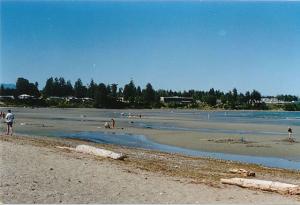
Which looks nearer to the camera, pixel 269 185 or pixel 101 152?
pixel 269 185

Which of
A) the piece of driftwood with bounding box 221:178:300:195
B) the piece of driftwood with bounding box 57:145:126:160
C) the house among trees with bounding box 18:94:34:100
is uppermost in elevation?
the house among trees with bounding box 18:94:34:100

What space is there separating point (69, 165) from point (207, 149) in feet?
65.3

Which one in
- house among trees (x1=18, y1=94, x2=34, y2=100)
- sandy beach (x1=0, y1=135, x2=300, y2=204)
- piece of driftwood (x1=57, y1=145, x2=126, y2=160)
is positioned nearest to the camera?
sandy beach (x1=0, y1=135, x2=300, y2=204)

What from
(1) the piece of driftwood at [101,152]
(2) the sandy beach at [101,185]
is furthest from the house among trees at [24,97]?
(2) the sandy beach at [101,185]

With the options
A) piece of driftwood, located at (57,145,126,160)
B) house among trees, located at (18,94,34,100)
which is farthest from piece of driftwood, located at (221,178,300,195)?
house among trees, located at (18,94,34,100)

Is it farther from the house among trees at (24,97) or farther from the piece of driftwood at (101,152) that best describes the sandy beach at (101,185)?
the house among trees at (24,97)

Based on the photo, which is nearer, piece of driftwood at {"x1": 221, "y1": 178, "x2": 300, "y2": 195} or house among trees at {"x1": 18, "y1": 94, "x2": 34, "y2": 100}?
piece of driftwood at {"x1": 221, "y1": 178, "x2": 300, "y2": 195}

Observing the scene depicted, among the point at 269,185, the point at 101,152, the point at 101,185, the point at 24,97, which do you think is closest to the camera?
the point at 101,185

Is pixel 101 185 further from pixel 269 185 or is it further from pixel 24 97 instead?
pixel 24 97

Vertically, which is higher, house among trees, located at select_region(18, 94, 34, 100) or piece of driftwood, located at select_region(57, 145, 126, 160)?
house among trees, located at select_region(18, 94, 34, 100)

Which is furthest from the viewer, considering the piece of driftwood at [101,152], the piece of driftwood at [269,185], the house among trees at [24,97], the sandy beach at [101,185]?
the house among trees at [24,97]

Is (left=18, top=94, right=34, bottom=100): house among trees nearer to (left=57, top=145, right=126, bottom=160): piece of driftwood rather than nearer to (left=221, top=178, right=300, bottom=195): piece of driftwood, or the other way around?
(left=57, top=145, right=126, bottom=160): piece of driftwood

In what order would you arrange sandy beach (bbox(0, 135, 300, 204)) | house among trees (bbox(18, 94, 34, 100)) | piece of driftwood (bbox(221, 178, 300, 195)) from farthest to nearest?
1. house among trees (bbox(18, 94, 34, 100))
2. piece of driftwood (bbox(221, 178, 300, 195))
3. sandy beach (bbox(0, 135, 300, 204))

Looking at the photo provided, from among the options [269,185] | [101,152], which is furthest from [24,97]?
[269,185]
